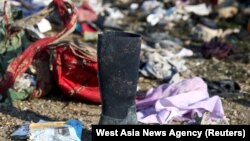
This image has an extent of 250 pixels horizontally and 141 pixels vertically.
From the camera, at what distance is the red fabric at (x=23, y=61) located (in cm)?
563

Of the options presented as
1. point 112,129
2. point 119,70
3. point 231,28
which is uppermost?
point 119,70

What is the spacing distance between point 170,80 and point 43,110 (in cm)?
175

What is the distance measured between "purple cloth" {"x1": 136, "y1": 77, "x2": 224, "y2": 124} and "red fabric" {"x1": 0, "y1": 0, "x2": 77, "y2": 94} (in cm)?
105

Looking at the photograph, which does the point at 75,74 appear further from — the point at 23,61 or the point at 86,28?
the point at 86,28

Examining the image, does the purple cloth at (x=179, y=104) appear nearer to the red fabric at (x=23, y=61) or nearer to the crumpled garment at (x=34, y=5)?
the red fabric at (x=23, y=61)

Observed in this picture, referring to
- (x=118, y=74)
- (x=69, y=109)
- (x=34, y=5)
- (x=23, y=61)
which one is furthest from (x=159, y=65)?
(x=34, y=5)

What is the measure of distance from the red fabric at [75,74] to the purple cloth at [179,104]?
498mm

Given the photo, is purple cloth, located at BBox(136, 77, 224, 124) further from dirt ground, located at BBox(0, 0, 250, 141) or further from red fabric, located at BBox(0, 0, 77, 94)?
red fabric, located at BBox(0, 0, 77, 94)

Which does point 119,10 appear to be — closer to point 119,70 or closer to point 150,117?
point 150,117

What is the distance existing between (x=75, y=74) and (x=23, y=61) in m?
0.53

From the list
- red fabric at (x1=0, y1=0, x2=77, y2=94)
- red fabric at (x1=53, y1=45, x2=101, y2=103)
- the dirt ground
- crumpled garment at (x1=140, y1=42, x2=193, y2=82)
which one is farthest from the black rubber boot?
crumpled garment at (x1=140, y1=42, x2=193, y2=82)

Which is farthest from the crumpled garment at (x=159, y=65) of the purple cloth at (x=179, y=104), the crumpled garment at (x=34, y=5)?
the crumpled garment at (x=34, y=5)

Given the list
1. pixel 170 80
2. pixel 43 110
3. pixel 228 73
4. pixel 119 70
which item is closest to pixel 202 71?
pixel 228 73

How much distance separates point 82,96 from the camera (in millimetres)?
5887
